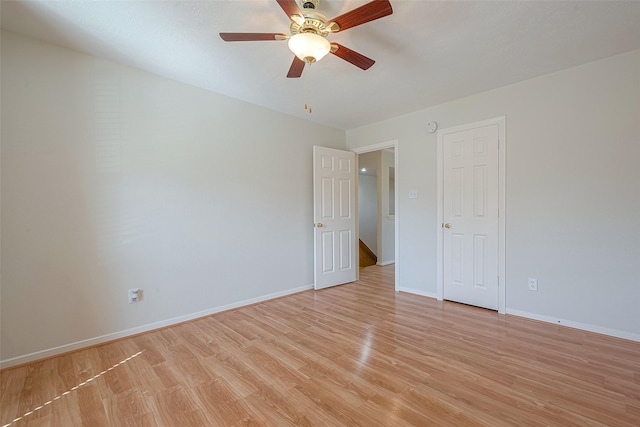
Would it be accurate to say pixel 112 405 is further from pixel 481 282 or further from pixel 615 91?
pixel 615 91

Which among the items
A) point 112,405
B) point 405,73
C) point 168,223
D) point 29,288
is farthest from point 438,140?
point 29,288

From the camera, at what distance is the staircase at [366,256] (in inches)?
233

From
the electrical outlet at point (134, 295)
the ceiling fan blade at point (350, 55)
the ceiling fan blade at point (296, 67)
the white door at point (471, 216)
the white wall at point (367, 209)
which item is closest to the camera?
the ceiling fan blade at point (350, 55)

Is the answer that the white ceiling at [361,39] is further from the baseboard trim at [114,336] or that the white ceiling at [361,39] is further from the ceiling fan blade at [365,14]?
the baseboard trim at [114,336]

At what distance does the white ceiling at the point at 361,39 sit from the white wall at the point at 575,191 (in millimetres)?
237

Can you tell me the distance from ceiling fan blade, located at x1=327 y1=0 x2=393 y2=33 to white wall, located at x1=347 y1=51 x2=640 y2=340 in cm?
223

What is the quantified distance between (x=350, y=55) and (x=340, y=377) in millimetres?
2228

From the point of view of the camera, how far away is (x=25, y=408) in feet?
5.39

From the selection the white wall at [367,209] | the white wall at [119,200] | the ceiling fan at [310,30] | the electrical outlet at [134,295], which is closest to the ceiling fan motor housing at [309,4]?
the ceiling fan at [310,30]

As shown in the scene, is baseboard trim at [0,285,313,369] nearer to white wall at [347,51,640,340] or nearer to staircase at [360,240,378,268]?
staircase at [360,240,378,268]

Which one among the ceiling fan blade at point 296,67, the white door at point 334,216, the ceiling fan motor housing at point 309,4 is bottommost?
the white door at point 334,216

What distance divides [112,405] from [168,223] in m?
1.58

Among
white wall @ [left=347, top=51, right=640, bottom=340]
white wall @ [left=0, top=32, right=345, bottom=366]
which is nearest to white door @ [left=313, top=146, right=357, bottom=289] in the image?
white wall @ [left=0, top=32, right=345, bottom=366]

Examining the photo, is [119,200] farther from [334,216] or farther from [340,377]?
[334,216]
